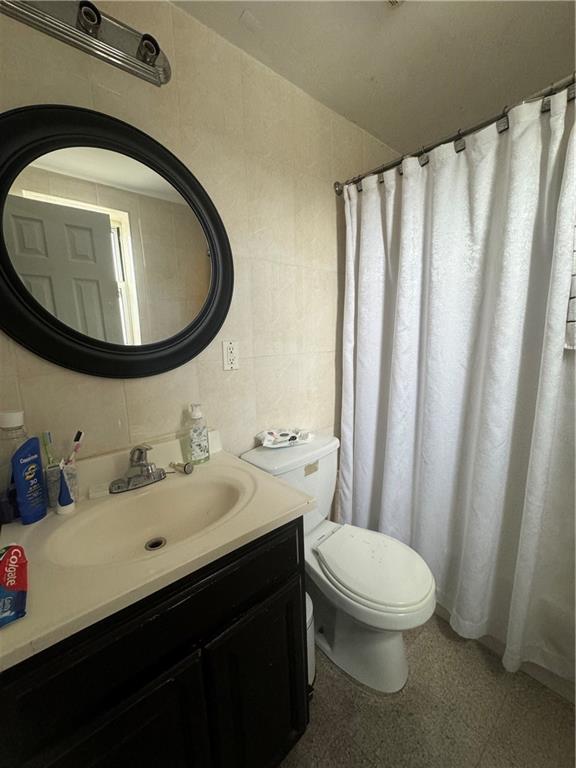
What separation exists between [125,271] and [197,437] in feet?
1.92

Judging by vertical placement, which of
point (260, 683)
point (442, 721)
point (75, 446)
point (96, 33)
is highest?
point (96, 33)

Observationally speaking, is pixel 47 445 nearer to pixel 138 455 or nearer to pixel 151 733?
pixel 138 455

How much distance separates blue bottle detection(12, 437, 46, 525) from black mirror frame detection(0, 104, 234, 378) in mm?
241

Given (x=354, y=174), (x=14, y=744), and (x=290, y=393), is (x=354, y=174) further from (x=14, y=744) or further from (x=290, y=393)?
(x=14, y=744)

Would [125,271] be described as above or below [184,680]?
above

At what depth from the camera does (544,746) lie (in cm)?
95

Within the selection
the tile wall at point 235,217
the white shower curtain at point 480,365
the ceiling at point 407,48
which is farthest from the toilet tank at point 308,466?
the ceiling at point 407,48

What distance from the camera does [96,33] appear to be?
2.70ft

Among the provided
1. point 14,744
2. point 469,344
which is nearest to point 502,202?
point 469,344

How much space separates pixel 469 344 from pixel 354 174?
1038 mm

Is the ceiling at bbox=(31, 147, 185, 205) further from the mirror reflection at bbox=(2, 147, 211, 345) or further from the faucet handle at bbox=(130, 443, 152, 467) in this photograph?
the faucet handle at bbox=(130, 443, 152, 467)

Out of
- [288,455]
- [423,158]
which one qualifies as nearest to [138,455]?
[288,455]

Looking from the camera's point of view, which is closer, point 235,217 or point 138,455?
point 138,455

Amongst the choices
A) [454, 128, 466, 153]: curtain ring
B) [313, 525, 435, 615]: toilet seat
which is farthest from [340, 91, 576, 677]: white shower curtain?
[313, 525, 435, 615]: toilet seat
